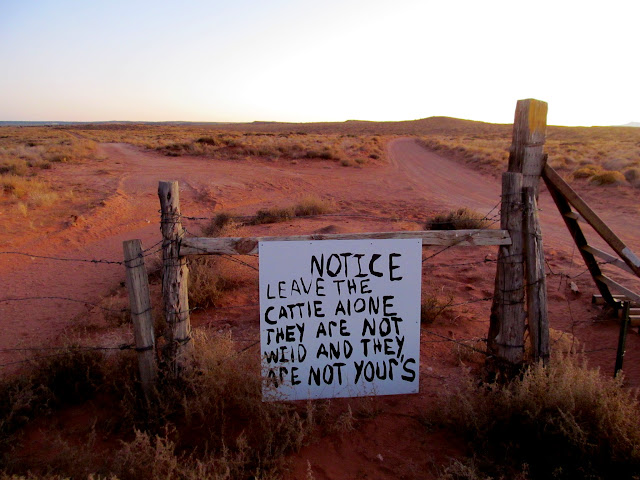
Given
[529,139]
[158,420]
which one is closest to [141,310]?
[158,420]

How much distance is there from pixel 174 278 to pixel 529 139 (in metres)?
2.95

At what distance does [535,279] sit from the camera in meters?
3.58

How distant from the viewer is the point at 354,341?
366cm

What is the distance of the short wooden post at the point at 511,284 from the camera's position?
3.55m

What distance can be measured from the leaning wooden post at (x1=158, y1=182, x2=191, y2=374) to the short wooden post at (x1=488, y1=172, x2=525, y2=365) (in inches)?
97.9

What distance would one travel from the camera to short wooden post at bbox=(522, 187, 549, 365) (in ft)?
11.6

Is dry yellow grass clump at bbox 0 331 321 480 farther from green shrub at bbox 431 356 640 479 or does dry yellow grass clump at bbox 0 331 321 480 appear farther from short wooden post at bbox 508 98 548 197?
short wooden post at bbox 508 98 548 197

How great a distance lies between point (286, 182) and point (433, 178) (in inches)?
282

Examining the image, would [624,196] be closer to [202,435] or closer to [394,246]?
[394,246]

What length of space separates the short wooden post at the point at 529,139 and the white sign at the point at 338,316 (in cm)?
105

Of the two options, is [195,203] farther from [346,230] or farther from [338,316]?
[338,316]

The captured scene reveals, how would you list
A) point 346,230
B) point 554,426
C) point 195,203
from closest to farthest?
point 554,426 < point 346,230 < point 195,203

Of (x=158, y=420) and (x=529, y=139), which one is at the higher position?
(x=529, y=139)

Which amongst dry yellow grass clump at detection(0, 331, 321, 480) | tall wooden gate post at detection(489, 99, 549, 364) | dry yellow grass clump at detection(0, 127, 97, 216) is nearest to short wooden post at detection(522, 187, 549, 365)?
tall wooden gate post at detection(489, 99, 549, 364)
